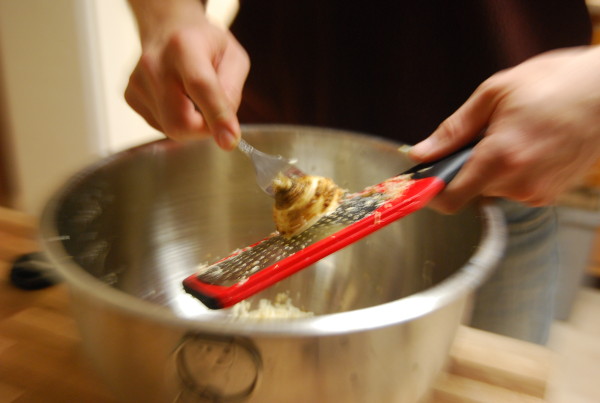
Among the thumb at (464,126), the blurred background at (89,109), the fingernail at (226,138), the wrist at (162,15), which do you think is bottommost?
the blurred background at (89,109)

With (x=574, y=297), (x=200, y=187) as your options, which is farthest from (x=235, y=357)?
(x=574, y=297)

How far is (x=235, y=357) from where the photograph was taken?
284 millimetres

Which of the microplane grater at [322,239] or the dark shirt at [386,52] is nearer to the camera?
the microplane grater at [322,239]

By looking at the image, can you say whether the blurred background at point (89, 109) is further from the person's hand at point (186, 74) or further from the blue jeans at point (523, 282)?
the person's hand at point (186, 74)

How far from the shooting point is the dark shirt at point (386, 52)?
60 centimetres

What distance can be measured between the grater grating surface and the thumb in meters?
0.04

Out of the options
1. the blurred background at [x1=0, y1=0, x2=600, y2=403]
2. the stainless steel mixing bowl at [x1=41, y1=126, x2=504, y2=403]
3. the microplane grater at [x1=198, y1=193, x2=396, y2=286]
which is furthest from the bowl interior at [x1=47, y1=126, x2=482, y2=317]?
the blurred background at [x1=0, y1=0, x2=600, y2=403]

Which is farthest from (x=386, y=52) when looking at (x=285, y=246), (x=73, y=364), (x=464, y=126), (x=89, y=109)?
(x=89, y=109)

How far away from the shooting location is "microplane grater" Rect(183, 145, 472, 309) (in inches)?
15.4

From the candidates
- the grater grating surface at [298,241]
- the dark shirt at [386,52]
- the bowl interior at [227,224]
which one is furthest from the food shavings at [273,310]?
the dark shirt at [386,52]

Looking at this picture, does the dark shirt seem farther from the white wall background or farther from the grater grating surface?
the white wall background

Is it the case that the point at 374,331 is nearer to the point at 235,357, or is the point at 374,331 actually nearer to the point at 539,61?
the point at 235,357

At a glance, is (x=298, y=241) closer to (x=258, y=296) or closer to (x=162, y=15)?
(x=258, y=296)

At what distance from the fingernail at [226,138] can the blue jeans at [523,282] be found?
13.1 inches
